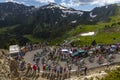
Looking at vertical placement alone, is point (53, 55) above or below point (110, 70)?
below

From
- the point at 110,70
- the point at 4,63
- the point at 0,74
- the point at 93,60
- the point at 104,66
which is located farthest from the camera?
the point at 93,60

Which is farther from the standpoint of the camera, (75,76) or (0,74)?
(75,76)

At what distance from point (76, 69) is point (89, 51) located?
1745 cm

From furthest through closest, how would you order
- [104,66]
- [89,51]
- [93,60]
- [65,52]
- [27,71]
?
[65,52], [89,51], [93,60], [27,71], [104,66]

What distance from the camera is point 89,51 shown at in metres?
83.9

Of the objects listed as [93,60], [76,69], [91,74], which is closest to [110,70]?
[91,74]

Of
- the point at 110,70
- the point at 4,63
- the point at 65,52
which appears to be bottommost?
the point at 65,52

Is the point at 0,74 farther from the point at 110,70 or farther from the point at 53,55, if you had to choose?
the point at 53,55

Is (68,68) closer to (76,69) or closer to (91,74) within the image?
(76,69)

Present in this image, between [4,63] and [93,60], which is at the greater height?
[4,63]

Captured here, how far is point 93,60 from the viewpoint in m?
74.6

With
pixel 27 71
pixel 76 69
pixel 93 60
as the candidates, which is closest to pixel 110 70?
pixel 76 69

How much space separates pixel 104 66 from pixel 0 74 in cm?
2549

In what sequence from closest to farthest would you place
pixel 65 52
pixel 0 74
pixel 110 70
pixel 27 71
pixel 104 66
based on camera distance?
pixel 0 74
pixel 110 70
pixel 104 66
pixel 27 71
pixel 65 52
